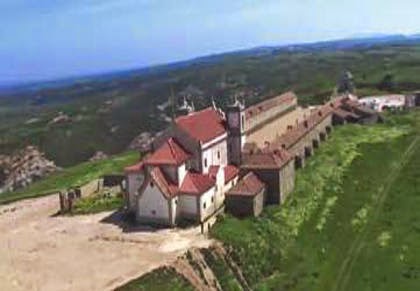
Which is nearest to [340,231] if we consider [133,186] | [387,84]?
[133,186]

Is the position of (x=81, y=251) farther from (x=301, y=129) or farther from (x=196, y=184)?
(x=301, y=129)

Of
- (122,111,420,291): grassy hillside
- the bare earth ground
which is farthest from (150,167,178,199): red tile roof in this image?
(122,111,420,291): grassy hillside

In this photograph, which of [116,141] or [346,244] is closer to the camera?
[346,244]

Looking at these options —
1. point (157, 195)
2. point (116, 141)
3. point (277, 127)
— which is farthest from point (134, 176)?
point (116, 141)

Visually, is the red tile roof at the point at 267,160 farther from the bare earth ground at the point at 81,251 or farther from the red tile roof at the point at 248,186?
the bare earth ground at the point at 81,251

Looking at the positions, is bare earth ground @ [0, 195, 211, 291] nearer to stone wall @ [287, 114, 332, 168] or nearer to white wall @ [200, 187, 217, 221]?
white wall @ [200, 187, 217, 221]

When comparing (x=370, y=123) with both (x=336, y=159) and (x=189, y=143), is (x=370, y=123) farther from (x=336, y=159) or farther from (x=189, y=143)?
(x=189, y=143)
